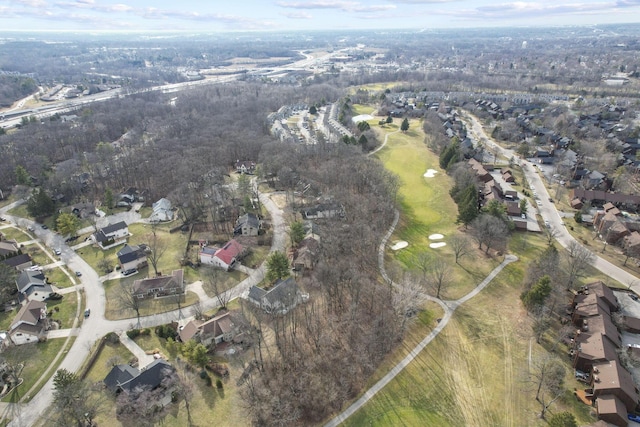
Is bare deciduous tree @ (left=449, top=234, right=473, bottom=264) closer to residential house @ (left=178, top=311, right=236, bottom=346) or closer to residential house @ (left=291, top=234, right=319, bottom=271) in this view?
residential house @ (left=291, top=234, right=319, bottom=271)

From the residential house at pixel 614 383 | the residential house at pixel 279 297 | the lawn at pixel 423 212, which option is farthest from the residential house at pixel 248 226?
the residential house at pixel 614 383

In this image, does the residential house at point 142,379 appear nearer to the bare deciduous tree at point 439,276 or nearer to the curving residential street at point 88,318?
the curving residential street at point 88,318

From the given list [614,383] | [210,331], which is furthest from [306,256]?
[614,383]

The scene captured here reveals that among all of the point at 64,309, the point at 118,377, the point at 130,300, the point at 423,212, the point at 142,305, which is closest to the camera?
Result: the point at 118,377

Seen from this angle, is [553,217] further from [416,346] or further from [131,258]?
[131,258]

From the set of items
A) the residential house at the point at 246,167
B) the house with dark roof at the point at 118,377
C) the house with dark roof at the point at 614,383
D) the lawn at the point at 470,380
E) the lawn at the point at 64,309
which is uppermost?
the house with dark roof at the point at 614,383

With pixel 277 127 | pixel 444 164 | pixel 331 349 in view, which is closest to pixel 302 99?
pixel 277 127
